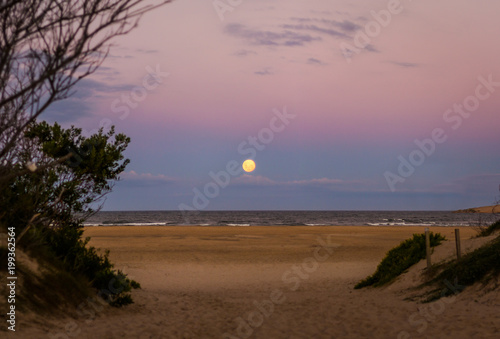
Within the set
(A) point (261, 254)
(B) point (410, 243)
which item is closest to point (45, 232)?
(B) point (410, 243)

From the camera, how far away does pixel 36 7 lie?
18.6 feet

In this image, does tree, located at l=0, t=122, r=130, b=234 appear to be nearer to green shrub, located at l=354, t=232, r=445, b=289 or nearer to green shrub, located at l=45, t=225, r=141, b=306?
green shrub, located at l=45, t=225, r=141, b=306

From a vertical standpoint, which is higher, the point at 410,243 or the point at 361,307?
the point at 410,243

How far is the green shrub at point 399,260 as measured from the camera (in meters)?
17.5

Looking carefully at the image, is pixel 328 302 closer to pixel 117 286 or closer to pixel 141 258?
pixel 117 286

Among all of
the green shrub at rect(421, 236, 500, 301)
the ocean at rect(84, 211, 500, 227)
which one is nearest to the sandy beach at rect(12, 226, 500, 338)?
the green shrub at rect(421, 236, 500, 301)

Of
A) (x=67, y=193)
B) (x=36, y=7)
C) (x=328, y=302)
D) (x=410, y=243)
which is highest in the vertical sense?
(x=36, y=7)

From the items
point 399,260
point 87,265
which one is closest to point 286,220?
point 399,260

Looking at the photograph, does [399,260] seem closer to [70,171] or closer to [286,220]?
[70,171]

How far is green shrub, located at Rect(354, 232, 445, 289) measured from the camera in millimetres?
17547

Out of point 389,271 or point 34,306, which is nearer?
point 34,306

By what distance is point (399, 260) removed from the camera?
18156 millimetres

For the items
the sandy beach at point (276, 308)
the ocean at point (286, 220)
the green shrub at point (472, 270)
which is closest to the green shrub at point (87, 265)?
the sandy beach at point (276, 308)

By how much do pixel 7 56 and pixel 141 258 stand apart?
22.9 m
